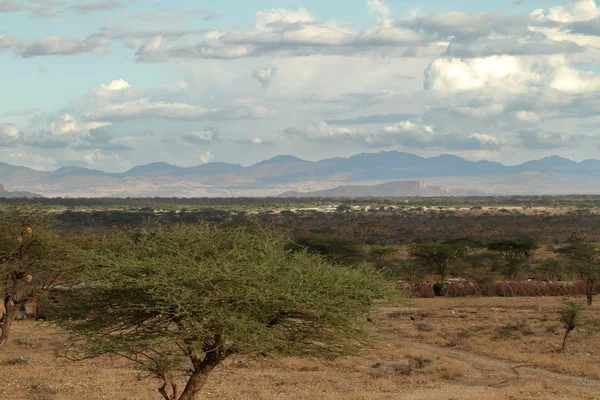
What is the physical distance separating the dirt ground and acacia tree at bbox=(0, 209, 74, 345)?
4.64ft

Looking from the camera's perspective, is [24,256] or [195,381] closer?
[195,381]

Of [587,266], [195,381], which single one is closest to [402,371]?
[195,381]

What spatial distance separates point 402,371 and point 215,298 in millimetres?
14747

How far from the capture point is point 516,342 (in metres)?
36.4

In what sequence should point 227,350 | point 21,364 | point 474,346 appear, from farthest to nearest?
point 474,346, point 21,364, point 227,350

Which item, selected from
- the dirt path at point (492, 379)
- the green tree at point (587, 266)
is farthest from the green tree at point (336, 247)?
the dirt path at point (492, 379)

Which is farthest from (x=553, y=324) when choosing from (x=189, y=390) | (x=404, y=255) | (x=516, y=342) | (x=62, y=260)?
(x=404, y=255)

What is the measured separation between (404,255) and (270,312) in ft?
209

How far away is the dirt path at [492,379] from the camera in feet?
89.1

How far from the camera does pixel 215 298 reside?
17.8m

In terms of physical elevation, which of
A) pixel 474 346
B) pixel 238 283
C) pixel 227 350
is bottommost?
pixel 474 346

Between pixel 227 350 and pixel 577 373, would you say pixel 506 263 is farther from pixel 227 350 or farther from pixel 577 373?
pixel 227 350

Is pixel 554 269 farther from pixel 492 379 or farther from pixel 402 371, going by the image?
pixel 402 371

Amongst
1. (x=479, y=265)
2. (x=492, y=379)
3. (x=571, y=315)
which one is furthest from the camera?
(x=479, y=265)
